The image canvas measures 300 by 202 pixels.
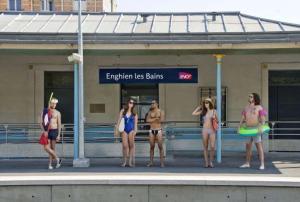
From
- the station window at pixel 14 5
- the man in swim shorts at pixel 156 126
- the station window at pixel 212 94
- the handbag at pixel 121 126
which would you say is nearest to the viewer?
the man in swim shorts at pixel 156 126

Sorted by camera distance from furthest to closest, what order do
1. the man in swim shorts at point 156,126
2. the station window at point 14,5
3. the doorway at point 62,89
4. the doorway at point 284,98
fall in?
the station window at point 14,5 → the doorway at point 62,89 → the doorway at point 284,98 → the man in swim shorts at point 156,126

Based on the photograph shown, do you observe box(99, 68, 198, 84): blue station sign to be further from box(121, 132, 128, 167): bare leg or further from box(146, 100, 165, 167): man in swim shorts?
box(121, 132, 128, 167): bare leg

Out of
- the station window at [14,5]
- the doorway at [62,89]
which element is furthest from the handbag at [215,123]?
the station window at [14,5]

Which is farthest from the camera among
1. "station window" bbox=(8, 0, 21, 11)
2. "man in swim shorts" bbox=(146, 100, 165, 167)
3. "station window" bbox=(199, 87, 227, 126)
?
"station window" bbox=(8, 0, 21, 11)

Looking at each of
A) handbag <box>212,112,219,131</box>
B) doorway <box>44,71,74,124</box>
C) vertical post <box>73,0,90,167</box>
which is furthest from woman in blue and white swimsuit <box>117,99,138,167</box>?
doorway <box>44,71,74,124</box>

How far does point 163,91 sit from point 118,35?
4.23 m

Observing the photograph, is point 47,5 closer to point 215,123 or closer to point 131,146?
point 131,146

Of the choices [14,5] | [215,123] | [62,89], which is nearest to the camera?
[215,123]

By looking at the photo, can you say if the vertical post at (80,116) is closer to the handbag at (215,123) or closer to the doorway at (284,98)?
the handbag at (215,123)

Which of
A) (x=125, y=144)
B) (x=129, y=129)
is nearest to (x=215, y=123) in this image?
(x=129, y=129)

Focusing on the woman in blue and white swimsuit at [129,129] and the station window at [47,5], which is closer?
the woman in blue and white swimsuit at [129,129]

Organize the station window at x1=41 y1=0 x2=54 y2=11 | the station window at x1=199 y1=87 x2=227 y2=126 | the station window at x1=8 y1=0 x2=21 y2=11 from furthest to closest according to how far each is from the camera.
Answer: the station window at x1=41 y1=0 x2=54 y2=11 < the station window at x1=8 y1=0 x2=21 y2=11 < the station window at x1=199 y1=87 x2=227 y2=126

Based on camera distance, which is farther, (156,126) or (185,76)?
(185,76)

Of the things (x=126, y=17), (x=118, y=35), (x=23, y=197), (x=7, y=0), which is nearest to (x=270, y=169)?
(x=118, y=35)
